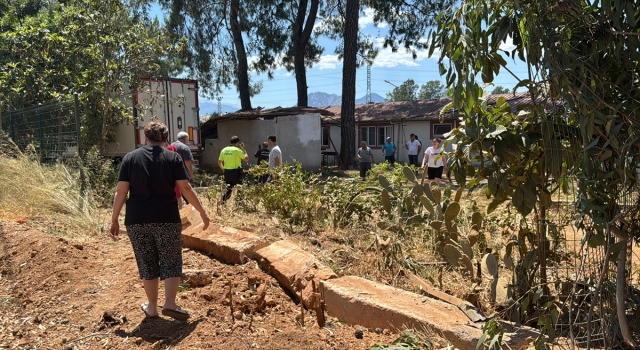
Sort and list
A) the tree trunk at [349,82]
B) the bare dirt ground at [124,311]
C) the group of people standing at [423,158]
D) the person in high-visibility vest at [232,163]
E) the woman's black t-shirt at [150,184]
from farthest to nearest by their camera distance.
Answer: the tree trunk at [349,82] → the group of people standing at [423,158] → the person in high-visibility vest at [232,163] → the woman's black t-shirt at [150,184] → the bare dirt ground at [124,311]

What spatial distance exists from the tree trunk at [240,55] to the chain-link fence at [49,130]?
13274 mm

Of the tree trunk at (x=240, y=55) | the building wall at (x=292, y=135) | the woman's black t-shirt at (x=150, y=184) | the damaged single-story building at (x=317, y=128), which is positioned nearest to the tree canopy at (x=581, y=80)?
the woman's black t-shirt at (x=150, y=184)

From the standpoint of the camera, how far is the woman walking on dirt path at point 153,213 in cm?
409

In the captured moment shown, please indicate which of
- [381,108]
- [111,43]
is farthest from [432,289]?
[381,108]

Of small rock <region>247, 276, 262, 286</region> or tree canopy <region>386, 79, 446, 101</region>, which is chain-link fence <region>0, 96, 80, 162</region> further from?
tree canopy <region>386, 79, 446, 101</region>

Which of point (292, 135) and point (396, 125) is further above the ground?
point (396, 125)

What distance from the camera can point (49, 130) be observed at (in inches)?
477

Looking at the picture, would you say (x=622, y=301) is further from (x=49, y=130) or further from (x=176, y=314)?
(x=49, y=130)

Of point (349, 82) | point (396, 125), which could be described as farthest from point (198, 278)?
point (396, 125)

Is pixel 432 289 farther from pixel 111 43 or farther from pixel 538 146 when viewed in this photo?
pixel 111 43

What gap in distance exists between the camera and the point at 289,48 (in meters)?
27.5

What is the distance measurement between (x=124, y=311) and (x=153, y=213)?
0.90 meters

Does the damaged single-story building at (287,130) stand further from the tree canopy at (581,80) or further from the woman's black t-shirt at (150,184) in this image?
the tree canopy at (581,80)

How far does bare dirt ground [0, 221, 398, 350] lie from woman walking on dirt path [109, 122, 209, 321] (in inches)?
10.4
